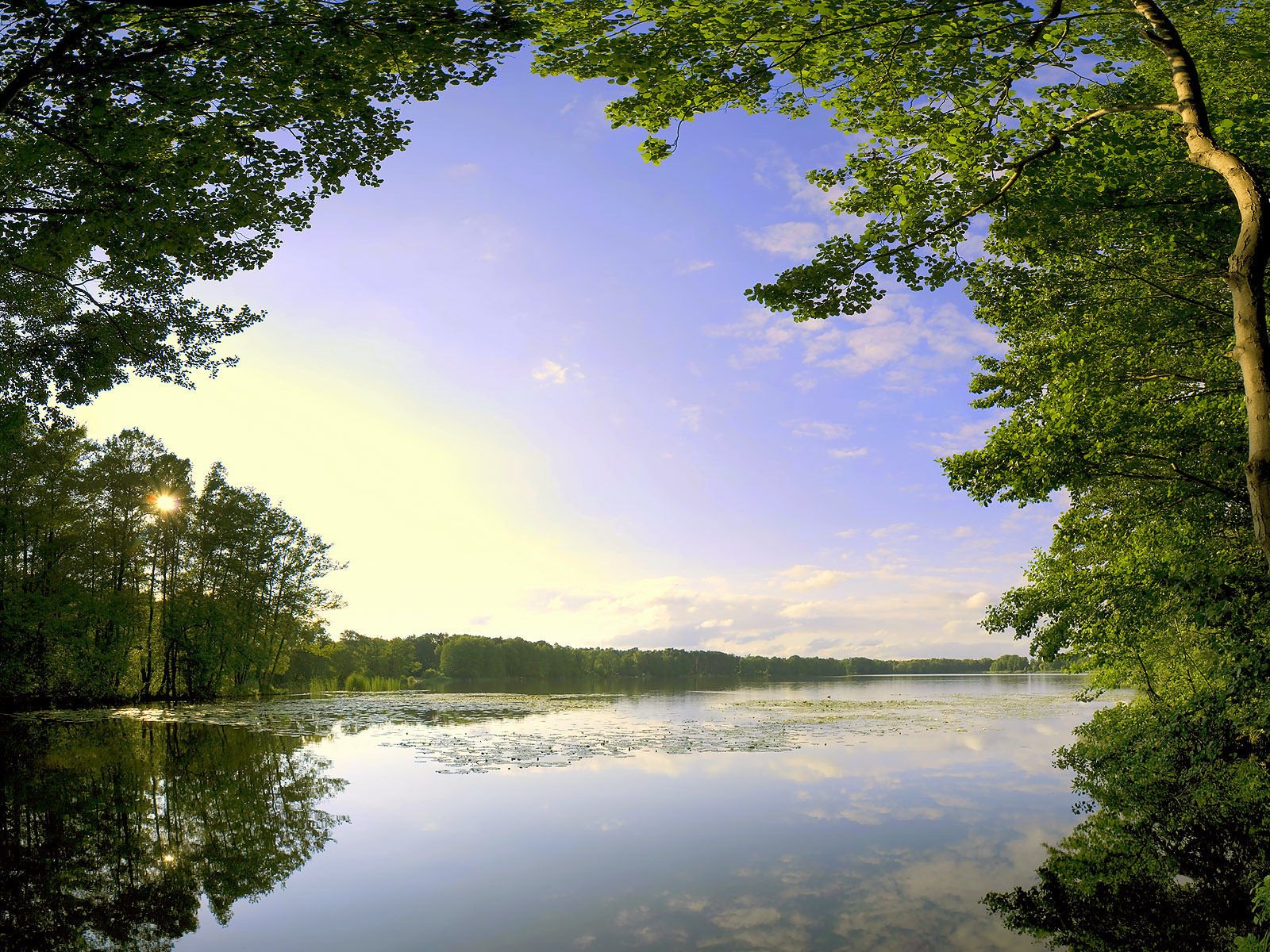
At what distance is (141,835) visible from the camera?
447 inches

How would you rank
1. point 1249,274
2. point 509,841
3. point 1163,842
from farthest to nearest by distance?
point 509,841, point 1163,842, point 1249,274

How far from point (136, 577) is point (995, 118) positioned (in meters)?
50.9

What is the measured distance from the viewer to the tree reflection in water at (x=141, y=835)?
8016 mm

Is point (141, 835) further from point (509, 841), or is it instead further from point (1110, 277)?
point (1110, 277)

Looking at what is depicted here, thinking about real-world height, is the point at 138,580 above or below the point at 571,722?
above

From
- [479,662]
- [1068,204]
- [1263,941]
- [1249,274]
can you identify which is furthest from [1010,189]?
[479,662]

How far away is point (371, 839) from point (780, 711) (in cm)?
3402

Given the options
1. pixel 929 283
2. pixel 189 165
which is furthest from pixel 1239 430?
pixel 189 165

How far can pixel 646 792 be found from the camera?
55.1 ft

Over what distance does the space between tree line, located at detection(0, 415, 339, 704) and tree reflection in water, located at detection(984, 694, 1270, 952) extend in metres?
23.9

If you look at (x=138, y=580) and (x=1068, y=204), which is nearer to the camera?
(x=1068, y=204)

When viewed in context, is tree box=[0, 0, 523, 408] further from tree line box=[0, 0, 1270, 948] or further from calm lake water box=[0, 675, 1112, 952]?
calm lake water box=[0, 675, 1112, 952]

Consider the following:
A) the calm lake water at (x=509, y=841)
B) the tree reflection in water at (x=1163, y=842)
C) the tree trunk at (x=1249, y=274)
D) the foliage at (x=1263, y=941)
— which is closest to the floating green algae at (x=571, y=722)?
the calm lake water at (x=509, y=841)

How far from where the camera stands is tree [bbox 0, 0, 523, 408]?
8641 mm
